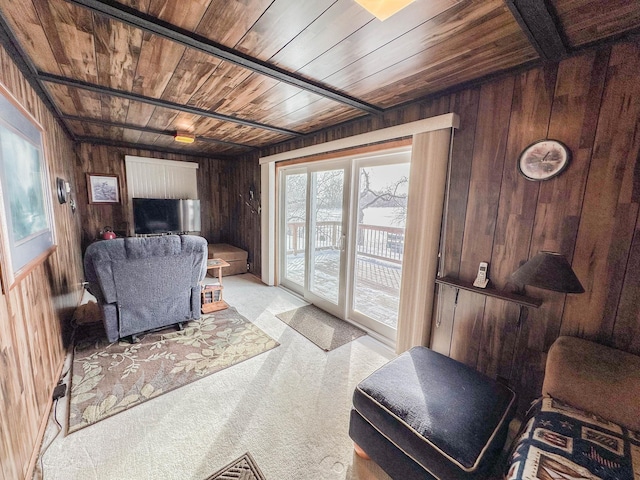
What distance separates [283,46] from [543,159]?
1.66 meters

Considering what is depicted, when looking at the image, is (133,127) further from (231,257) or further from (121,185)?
(231,257)

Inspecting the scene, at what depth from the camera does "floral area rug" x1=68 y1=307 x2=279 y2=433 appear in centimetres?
184

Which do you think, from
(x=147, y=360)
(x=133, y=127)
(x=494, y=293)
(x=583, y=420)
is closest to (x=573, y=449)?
(x=583, y=420)

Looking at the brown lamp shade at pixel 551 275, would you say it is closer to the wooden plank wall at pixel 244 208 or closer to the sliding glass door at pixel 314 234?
the sliding glass door at pixel 314 234

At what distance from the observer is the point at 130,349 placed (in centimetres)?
246

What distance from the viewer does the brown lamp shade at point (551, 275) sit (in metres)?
1.29

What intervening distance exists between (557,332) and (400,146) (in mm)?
1726

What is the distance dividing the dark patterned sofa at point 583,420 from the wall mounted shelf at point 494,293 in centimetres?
23

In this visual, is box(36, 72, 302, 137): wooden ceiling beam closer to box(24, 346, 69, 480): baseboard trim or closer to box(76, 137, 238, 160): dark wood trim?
box(24, 346, 69, 480): baseboard trim

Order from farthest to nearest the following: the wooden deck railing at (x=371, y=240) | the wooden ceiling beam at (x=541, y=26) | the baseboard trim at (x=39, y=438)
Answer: the wooden deck railing at (x=371, y=240) → the baseboard trim at (x=39, y=438) → the wooden ceiling beam at (x=541, y=26)

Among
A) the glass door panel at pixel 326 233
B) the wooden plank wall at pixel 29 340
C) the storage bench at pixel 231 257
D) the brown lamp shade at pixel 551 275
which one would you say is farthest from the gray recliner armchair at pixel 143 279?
the brown lamp shade at pixel 551 275

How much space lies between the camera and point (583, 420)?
3.97 feet

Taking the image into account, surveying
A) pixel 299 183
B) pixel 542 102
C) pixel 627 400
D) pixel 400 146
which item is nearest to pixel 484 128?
pixel 542 102

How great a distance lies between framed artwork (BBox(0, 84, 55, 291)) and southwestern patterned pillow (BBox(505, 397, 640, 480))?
2.31m
